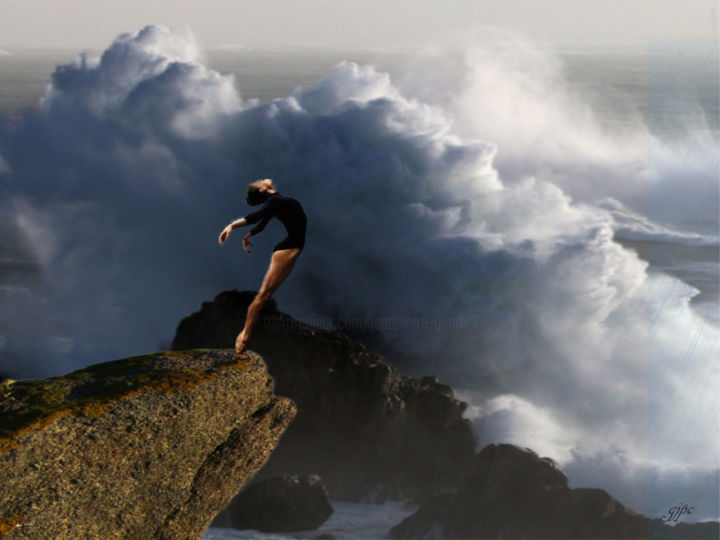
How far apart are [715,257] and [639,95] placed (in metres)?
48.6

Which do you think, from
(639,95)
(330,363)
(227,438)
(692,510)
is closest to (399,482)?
(330,363)

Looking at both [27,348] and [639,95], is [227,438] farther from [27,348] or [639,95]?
[639,95]

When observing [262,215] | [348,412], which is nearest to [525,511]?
[348,412]

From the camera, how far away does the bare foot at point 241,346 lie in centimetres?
1090

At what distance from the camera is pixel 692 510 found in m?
34.0

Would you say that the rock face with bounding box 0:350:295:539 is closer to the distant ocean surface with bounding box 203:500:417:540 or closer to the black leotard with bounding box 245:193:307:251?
the black leotard with bounding box 245:193:307:251

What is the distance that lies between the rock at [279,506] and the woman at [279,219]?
20829mm

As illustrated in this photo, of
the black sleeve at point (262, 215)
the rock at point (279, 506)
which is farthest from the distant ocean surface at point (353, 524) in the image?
the black sleeve at point (262, 215)

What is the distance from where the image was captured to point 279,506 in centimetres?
2942

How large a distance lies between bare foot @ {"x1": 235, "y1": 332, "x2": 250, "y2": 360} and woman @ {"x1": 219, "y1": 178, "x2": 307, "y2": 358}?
676 millimetres

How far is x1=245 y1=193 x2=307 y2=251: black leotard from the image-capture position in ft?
33.3

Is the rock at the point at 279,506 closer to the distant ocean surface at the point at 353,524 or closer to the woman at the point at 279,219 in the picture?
the distant ocean surface at the point at 353,524

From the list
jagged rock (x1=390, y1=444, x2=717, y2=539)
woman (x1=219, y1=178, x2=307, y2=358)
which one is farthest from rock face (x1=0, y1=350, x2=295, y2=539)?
jagged rock (x1=390, y1=444, x2=717, y2=539)

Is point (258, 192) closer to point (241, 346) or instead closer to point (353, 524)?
point (241, 346)
